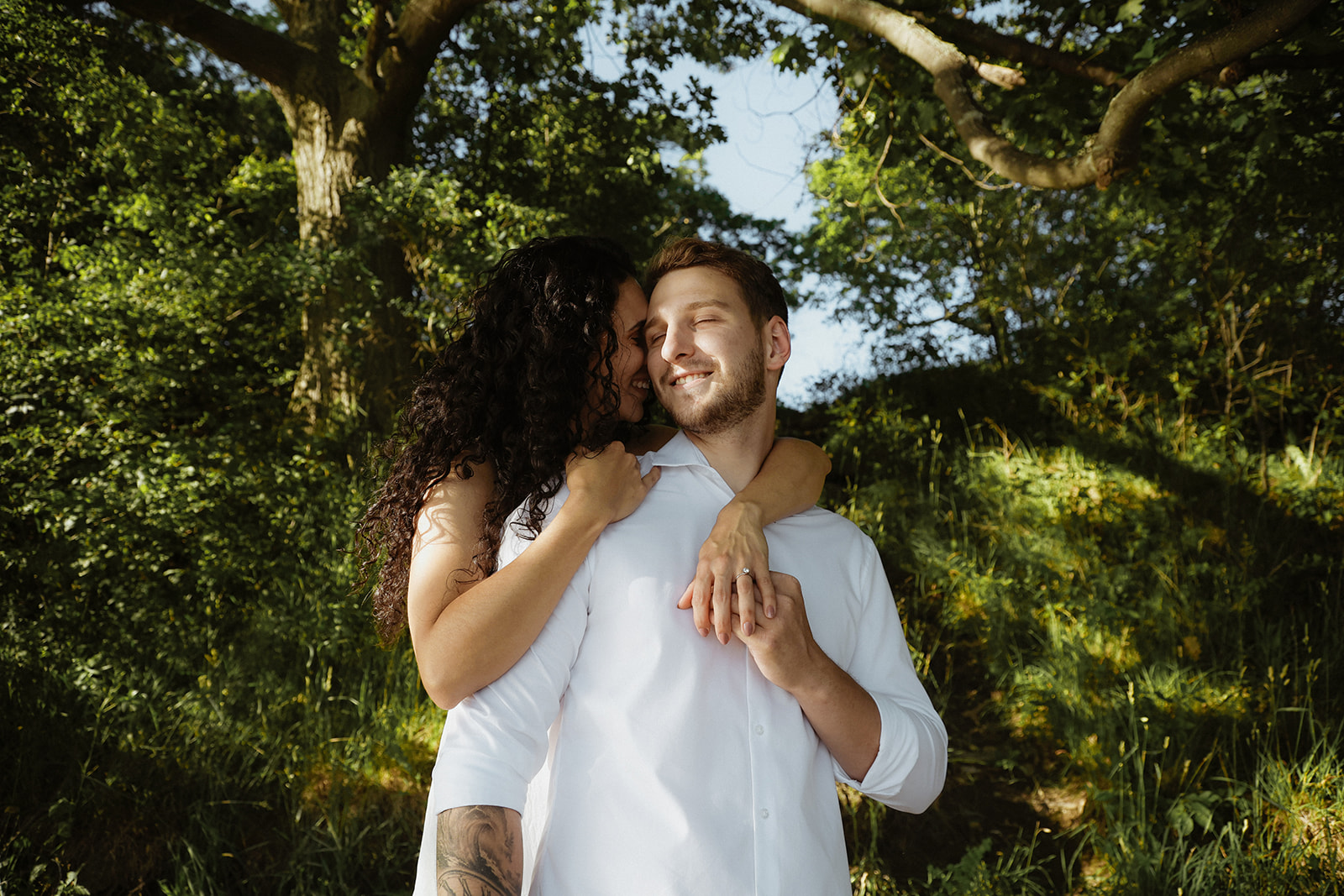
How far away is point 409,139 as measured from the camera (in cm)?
560

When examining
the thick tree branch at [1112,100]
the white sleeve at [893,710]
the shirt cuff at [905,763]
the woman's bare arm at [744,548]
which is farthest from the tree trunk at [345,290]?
the shirt cuff at [905,763]

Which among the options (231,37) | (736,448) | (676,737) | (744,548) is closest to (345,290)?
(231,37)

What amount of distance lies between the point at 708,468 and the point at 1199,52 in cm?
216

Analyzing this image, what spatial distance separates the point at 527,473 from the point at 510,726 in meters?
0.56

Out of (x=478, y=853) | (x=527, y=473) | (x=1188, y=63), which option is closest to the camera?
(x=478, y=853)

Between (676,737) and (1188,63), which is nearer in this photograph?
(676,737)

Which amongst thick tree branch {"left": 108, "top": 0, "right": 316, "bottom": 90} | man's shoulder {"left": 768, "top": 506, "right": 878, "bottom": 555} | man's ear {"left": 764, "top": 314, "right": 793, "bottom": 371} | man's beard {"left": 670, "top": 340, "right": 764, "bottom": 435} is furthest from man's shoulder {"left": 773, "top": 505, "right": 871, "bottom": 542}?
thick tree branch {"left": 108, "top": 0, "right": 316, "bottom": 90}

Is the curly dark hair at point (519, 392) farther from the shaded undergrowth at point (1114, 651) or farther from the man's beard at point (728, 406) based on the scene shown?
the shaded undergrowth at point (1114, 651)

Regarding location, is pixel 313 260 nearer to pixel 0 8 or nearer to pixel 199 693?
pixel 0 8

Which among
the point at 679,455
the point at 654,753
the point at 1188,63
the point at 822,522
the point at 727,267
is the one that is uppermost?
the point at 1188,63

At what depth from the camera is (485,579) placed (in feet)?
5.14

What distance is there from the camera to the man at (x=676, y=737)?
4.37ft

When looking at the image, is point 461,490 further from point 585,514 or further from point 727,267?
point 727,267

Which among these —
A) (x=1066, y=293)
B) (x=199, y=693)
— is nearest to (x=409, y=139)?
(x=199, y=693)
